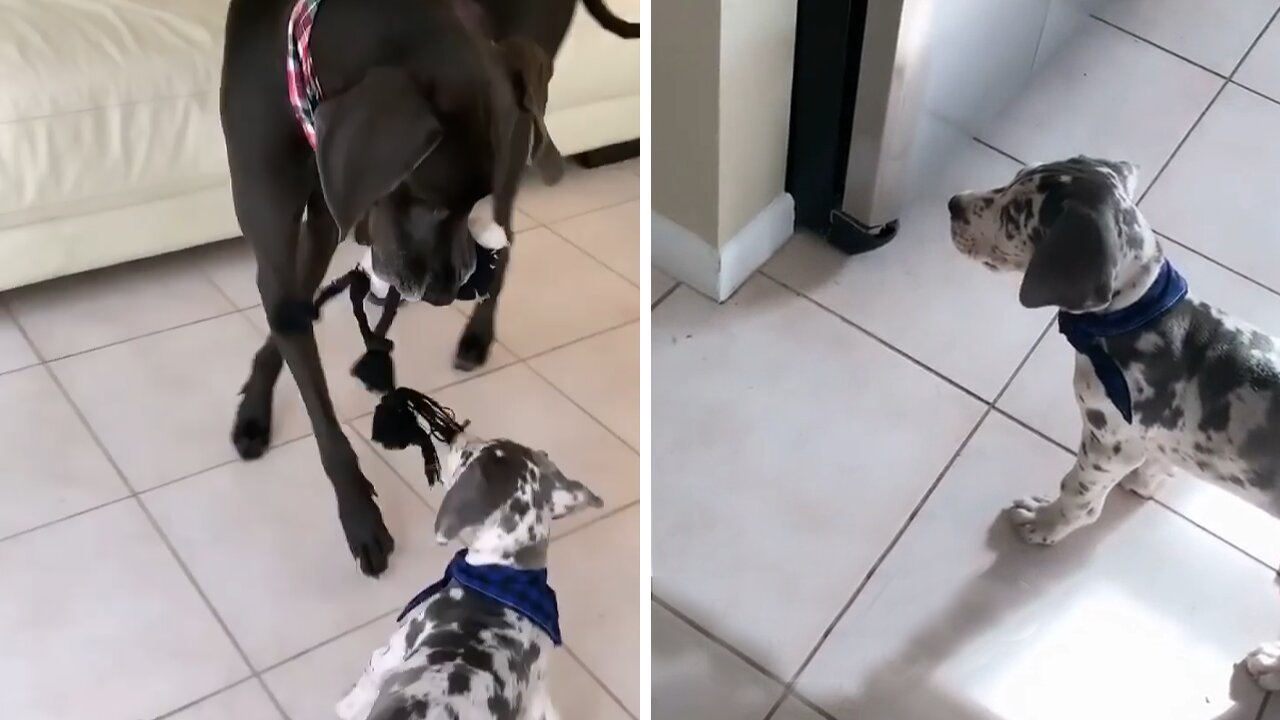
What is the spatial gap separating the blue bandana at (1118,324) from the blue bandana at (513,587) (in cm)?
57

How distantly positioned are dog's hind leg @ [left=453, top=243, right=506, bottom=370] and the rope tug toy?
84 mm

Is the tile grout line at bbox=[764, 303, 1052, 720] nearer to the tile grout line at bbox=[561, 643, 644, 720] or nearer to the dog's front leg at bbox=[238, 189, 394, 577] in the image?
the tile grout line at bbox=[561, 643, 644, 720]

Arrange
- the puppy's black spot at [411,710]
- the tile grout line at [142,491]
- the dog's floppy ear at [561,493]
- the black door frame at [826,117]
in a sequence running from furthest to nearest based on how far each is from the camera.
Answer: the black door frame at [826,117]
the tile grout line at [142,491]
the dog's floppy ear at [561,493]
the puppy's black spot at [411,710]

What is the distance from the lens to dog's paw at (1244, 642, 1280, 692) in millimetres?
1160

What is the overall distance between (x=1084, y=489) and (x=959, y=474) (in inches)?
6.5

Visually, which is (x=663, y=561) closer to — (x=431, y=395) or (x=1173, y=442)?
(x=431, y=395)

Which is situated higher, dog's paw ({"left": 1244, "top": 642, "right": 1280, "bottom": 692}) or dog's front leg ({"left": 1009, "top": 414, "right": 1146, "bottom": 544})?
dog's front leg ({"left": 1009, "top": 414, "right": 1146, "bottom": 544})

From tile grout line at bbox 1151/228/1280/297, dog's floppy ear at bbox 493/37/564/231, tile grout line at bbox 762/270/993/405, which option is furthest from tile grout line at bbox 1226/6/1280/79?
dog's floppy ear at bbox 493/37/564/231

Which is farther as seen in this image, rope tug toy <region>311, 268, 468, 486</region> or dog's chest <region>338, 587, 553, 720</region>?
rope tug toy <region>311, 268, 468, 486</region>

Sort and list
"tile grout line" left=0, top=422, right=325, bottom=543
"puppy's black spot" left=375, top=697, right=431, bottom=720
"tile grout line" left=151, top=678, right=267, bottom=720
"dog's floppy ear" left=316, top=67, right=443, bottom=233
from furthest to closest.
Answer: "tile grout line" left=0, top=422, right=325, bottom=543, "tile grout line" left=151, top=678, right=267, bottom=720, "puppy's black spot" left=375, top=697, right=431, bottom=720, "dog's floppy ear" left=316, top=67, right=443, bottom=233

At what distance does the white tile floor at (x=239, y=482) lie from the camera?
115 cm

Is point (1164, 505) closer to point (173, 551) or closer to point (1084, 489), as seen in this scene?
point (1084, 489)

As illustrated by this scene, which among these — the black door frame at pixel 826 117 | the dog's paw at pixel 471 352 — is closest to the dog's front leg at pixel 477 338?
the dog's paw at pixel 471 352

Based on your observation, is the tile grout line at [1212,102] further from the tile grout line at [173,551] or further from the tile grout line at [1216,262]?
the tile grout line at [173,551]
